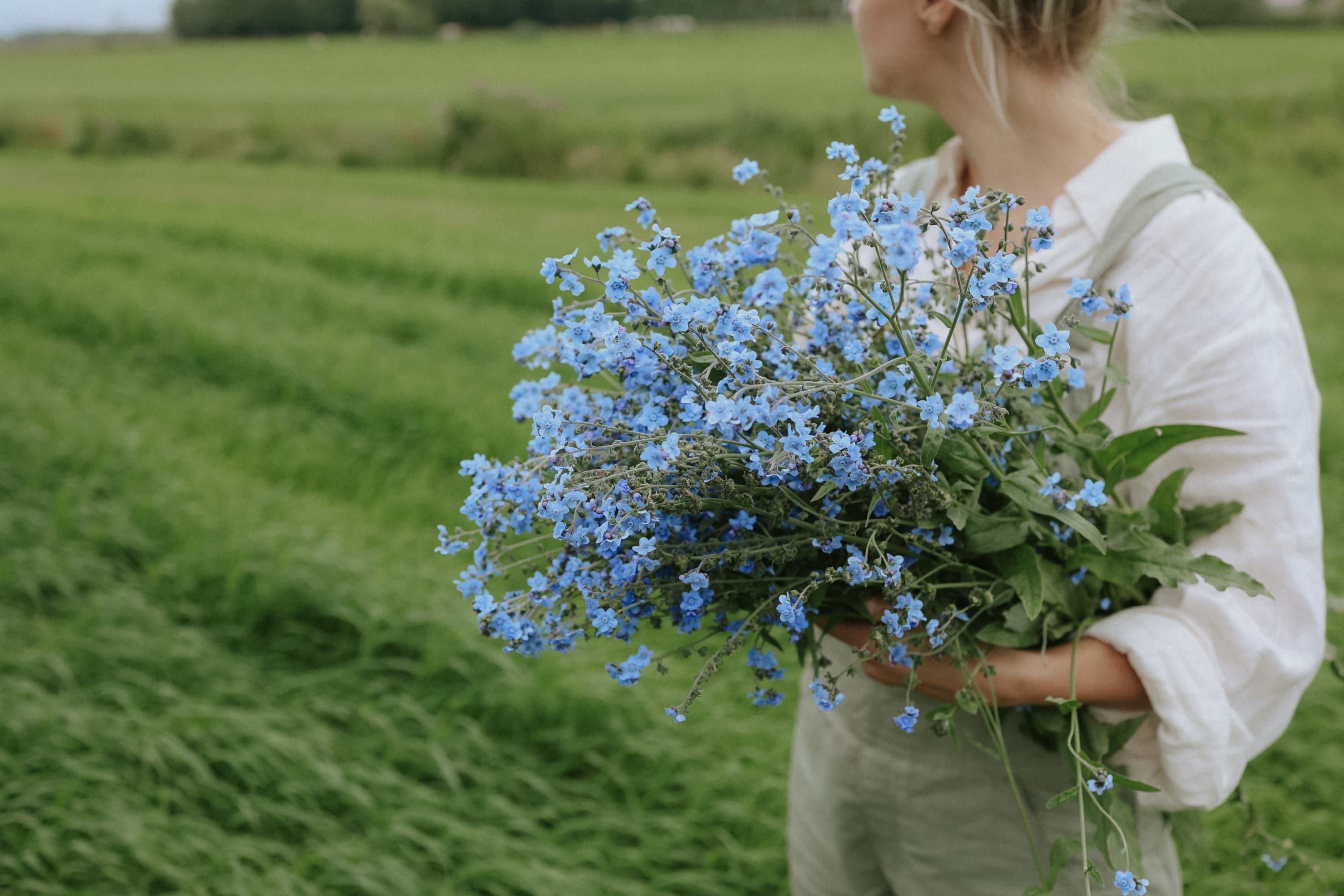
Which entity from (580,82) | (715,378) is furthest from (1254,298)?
(580,82)

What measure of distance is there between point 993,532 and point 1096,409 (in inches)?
8.4

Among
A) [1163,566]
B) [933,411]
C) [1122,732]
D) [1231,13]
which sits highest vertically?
[1231,13]

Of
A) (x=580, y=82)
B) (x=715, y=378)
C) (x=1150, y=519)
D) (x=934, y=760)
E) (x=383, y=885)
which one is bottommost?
(x=383, y=885)

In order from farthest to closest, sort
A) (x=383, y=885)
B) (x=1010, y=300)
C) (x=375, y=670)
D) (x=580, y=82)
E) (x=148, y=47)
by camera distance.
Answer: (x=148, y=47)
(x=580, y=82)
(x=375, y=670)
(x=383, y=885)
(x=1010, y=300)

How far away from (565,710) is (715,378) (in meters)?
2.13

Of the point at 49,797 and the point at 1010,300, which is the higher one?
the point at 1010,300

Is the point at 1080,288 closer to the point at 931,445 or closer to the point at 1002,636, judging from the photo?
the point at 931,445

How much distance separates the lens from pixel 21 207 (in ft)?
33.5

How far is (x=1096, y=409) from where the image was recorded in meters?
1.21

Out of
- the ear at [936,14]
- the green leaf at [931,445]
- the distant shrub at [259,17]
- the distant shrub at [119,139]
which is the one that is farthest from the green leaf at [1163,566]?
the distant shrub at [259,17]

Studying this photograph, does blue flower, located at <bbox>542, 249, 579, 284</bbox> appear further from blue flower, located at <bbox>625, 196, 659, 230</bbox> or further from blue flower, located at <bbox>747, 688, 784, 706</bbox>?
blue flower, located at <bbox>747, 688, 784, 706</bbox>

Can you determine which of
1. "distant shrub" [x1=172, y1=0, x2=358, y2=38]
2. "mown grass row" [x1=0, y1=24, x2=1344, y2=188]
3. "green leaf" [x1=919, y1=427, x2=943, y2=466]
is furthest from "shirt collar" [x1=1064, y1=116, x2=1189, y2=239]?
"distant shrub" [x1=172, y1=0, x2=358, y2=38]

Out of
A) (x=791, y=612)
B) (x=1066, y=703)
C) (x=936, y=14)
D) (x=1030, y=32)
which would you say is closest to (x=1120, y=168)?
(x=1030, y=32)

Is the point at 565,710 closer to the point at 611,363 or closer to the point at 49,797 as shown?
the point at 49,797
